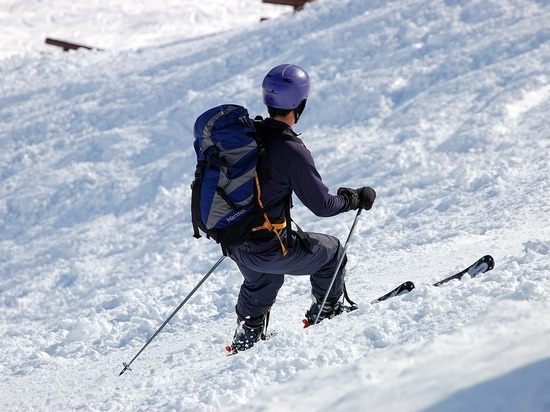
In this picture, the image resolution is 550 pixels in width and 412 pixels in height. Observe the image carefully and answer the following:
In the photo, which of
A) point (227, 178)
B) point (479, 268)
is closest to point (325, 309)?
point (479, 268)

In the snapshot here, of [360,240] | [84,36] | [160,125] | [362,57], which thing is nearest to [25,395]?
[360,240]

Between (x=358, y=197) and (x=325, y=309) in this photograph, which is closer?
(x=358, y=197)

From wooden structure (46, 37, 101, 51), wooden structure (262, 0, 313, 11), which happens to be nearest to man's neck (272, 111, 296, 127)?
wooden structure (262, 0, 313, 11)

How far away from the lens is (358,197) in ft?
15.6

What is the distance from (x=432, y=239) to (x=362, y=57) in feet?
18.7

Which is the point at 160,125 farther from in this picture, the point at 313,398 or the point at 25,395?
the point at 313,398

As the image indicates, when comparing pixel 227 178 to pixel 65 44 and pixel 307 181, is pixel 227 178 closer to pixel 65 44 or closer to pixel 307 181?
pixel 307 181

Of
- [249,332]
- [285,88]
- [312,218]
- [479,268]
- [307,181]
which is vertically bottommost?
[312,218]

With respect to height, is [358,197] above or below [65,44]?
above

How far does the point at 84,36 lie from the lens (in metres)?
18.7

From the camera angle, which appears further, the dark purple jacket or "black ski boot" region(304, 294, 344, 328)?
"black ski boot" region(304, 294, 344, 328)

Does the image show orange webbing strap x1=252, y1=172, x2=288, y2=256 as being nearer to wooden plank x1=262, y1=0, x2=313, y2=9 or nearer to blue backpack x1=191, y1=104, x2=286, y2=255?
blue backpack x1=191, y1=104, x2=286, y2=255

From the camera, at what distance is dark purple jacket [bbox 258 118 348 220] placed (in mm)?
4242

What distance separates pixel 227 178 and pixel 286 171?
1.19 ft
